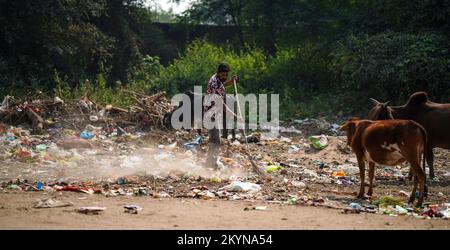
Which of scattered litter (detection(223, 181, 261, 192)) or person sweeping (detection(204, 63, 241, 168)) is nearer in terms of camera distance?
scattered litter (detection(223, 181, 261, 192))

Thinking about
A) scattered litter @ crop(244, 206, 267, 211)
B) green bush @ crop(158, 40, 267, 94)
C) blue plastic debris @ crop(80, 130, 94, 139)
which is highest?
green bush @ crop(158, 40, 267, 94)

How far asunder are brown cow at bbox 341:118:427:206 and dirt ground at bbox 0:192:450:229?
89cm

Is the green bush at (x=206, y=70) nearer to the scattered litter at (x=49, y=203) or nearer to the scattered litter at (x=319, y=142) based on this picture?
the scattered litter at (x=319, y=142)

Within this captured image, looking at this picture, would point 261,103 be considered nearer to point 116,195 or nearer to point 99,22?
point 99,22

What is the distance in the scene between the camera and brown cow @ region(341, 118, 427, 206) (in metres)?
7.75

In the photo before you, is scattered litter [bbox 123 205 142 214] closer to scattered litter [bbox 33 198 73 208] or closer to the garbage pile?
scattered litter [bbox 33 198 73 208]

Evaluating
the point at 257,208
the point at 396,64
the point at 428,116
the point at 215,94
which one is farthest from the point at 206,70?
the point at 257,208

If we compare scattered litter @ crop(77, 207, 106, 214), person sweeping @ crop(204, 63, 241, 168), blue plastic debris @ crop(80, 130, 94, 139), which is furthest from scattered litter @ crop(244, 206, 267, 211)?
blue plastic debris @ crop(80, 130, 94, 139)

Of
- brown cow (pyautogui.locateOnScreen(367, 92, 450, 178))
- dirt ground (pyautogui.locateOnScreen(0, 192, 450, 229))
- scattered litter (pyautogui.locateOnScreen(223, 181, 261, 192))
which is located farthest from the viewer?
brown cow (pyautogui.locateOnScreen(367, 92, 450, 178))

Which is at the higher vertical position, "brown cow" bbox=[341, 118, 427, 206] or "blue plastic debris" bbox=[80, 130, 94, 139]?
"brown cow" bbox=[341, 118, 427, 206]

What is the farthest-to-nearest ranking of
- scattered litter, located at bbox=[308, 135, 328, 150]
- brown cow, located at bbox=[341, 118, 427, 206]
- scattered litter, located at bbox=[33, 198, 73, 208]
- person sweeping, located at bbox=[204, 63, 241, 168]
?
scattered litter, located at bbox=[308, 135, 328, 150], person sweeping, located at bbox=[204, 63, 241, 168], brown cow, located at bbox=[341, 118, 427, 206], scattered litter, located at bbox=[33, 198, 73, 208]

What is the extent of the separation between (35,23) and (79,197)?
12.4m

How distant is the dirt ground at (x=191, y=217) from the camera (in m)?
6.57
